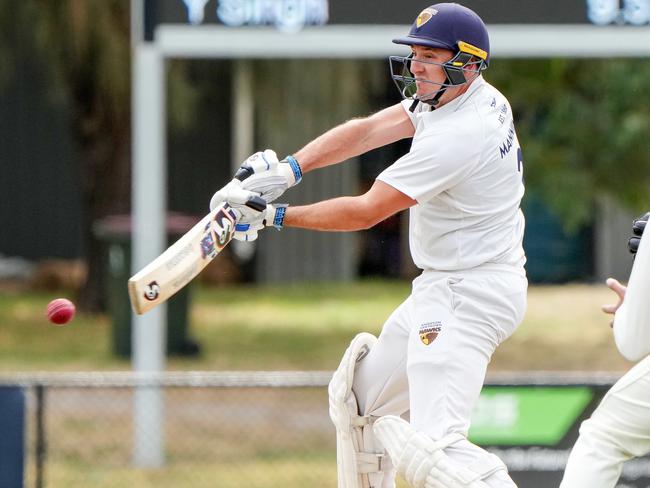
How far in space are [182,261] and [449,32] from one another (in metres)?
1.19

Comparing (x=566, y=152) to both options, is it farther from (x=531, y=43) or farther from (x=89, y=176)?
(x=89, y=176)

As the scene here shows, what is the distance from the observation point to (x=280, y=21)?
28.0 ft

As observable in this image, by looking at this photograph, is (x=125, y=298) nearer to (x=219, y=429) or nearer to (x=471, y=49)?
(x=219, y=429)

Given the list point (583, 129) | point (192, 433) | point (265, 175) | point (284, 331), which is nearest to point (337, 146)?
point (265, 175)

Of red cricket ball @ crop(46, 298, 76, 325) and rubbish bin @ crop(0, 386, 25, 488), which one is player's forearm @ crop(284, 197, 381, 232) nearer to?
red cricket ball @ crop(46, 298, 76, 325)

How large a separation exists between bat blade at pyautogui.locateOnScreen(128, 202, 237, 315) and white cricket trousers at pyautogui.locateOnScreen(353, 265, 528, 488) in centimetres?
73

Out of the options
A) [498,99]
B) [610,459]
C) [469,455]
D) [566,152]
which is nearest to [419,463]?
[469,455]

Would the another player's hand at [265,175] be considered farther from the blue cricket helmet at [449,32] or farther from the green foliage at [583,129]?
the green foliage at [583,129]

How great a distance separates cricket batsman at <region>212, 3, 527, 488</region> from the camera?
487cm

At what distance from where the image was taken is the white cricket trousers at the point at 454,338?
16.1 feet

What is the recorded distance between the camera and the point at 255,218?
493 centimetres

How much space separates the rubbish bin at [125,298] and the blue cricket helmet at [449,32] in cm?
800

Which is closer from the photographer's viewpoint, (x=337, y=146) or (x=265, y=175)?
(x=265, y=175)

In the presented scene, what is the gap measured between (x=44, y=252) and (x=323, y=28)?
12450 millimetres
